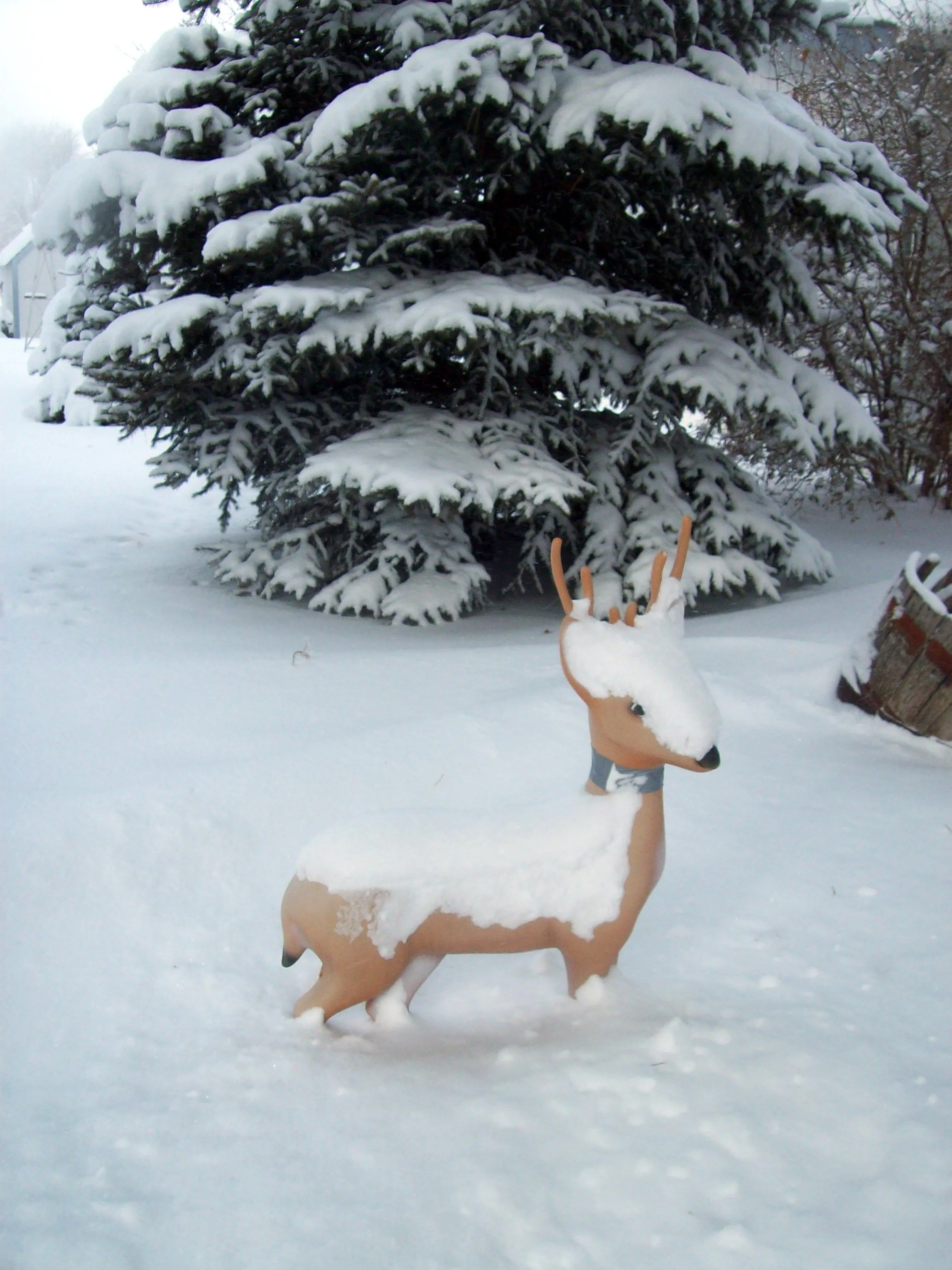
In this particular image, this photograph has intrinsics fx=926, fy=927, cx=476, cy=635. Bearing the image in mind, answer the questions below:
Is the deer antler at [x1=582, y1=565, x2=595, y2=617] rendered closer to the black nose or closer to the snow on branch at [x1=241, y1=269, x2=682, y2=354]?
the black nose

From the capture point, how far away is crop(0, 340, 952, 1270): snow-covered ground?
143 centimetres

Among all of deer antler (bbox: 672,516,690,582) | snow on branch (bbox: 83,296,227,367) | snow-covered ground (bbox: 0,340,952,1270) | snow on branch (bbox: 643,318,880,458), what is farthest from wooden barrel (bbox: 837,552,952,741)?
snow on branch (bbox: 83,296,227,367)

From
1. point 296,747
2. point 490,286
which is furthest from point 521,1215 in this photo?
point 490,286

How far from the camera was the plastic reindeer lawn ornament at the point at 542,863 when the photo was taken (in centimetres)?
182

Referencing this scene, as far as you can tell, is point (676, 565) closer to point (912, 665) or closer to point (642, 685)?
point (642, 685)

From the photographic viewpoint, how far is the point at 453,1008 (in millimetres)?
2061

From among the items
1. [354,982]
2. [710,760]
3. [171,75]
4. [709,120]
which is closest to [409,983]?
[354,982]

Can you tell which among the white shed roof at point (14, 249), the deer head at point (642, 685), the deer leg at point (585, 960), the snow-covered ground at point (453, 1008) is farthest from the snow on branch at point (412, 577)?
the white shed roof at point (14, 249)

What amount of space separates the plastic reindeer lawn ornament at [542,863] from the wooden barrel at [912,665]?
1804mm

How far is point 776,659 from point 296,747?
6.82ft

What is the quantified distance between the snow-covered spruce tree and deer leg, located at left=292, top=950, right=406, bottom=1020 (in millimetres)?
2714

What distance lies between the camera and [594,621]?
1.98 metres

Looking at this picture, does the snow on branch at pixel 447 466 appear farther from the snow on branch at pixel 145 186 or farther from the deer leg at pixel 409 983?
the deer leg at pixel 409 983

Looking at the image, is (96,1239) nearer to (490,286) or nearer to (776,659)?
(776,659)
